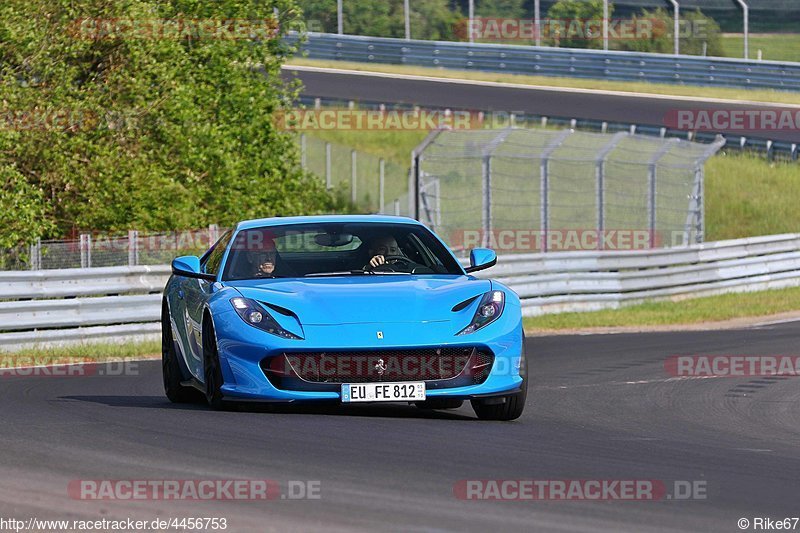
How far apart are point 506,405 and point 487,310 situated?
2.07 feet

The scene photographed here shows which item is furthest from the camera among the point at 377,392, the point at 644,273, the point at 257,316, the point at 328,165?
the point at 328,165

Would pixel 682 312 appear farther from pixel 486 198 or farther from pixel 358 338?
pixel 358 338

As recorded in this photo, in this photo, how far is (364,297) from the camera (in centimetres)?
949

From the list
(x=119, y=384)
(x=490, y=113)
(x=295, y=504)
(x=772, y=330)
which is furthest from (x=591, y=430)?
(x=490, y=113)

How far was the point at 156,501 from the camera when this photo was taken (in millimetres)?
6480

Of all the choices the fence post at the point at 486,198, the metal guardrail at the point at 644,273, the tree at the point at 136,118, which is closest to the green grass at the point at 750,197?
the metal guardrail at the point at 644,273

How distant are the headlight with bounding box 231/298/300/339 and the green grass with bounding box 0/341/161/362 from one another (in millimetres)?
6684

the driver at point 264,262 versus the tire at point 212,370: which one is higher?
the driver at point 264,262

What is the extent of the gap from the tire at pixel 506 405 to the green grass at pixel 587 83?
3265 cm

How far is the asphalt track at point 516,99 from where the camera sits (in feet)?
128

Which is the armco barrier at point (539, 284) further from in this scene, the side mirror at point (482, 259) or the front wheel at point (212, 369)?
the side mirror at point (482, 259)

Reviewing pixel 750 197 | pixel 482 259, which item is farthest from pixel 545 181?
pixel 482 259

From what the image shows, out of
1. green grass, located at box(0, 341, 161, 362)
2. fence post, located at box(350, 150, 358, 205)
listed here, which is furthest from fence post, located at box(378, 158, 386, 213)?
green grass, located at box(0, 341, 161, 362)

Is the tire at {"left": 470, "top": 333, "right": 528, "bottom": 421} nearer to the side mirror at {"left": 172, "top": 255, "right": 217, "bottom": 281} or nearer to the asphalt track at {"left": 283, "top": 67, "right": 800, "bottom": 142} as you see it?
the side mirror at {"left": 172, "top": 255, "right": 217, "bottom": 281}
